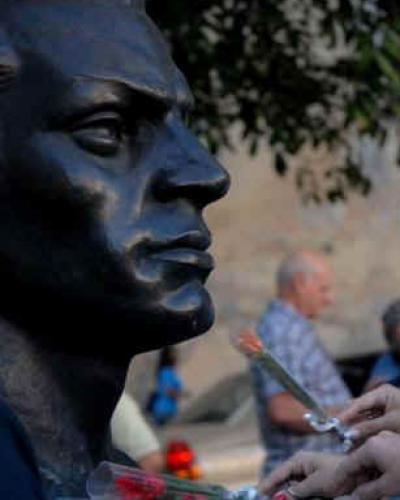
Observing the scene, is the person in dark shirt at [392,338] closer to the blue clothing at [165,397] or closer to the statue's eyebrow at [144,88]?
the statue's eyebrow at [144,88]

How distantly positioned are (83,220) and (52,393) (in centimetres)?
25

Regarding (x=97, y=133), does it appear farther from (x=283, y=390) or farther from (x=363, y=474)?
(x=283, y=390)

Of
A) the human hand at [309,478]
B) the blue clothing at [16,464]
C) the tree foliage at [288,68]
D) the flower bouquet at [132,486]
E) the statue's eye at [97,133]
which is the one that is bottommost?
the tree foliage at [288,68]

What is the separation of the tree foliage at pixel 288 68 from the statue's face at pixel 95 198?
14.8 feet

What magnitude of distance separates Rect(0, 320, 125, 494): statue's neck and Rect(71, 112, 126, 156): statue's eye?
0.25 m

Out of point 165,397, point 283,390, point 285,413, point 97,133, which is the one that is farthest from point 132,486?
point 165,397

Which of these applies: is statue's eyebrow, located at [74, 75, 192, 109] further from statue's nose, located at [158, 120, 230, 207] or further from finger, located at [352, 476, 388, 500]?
finger, located at [352, 476, 388, 500]

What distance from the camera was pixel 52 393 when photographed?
7.93 feet

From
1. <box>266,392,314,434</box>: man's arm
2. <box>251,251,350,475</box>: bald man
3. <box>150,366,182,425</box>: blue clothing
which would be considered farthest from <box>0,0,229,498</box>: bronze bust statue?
<box>150,366,182,425</box>: blue clothing

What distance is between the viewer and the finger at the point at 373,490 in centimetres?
236

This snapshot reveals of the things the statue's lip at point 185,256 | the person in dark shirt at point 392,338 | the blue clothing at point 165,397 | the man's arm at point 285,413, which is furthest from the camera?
the blue clothing at point 165,397

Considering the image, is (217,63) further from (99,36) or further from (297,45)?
(99,36)

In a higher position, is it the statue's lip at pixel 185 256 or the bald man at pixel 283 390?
the statue's lip at pixel 185 256

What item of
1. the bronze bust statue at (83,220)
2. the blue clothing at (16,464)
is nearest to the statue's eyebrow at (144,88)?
the bronze bust statue at (83,220)
